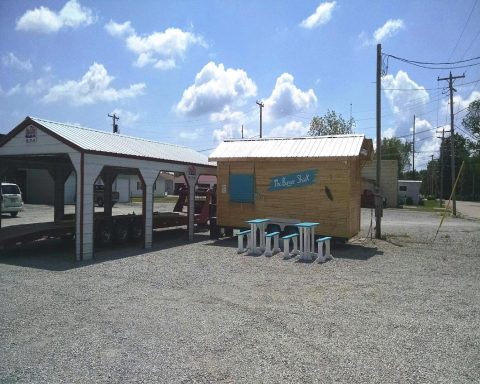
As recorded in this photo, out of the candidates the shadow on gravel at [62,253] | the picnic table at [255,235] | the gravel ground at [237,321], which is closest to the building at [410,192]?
the shadow on gravel at [62,253]

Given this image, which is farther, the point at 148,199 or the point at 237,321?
the point at 148,199

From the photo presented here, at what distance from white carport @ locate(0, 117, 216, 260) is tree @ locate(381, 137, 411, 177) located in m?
75.5

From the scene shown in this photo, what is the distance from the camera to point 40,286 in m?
8.03

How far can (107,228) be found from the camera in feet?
45.2

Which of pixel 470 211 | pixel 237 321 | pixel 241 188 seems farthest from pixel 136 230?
pixel 470 211

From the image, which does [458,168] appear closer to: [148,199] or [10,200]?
[10,200]

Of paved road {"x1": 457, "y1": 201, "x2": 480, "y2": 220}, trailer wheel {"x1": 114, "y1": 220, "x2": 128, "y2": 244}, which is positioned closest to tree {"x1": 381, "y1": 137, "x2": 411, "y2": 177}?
paved road {"x1": 457, "y1": 201, "x2": 480, "y2": 220}

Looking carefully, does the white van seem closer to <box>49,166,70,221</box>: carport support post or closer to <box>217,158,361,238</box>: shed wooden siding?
<box>49,166,70,221</box>: carport support post

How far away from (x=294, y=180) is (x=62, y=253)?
7.53 metres

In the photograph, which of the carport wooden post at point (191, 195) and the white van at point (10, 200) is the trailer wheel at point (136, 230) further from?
the white van at point (10, 200)

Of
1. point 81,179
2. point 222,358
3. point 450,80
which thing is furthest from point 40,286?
point 450,80

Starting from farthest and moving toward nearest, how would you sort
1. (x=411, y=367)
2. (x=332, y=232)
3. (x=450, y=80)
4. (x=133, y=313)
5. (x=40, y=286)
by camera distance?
(x=450, y=80)
(x=332, y=232)
(x=40, y=286)
(x=133, y=313)
(x=411, y=367)

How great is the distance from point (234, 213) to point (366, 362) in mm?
11000

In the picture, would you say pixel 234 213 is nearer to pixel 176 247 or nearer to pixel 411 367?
pixel 176 247
